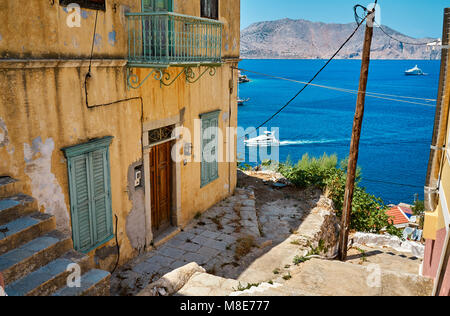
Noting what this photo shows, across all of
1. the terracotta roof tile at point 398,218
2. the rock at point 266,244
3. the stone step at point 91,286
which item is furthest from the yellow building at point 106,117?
the terracotta roof tile at point 398,218

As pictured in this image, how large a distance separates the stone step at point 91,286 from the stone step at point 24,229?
0.87 m

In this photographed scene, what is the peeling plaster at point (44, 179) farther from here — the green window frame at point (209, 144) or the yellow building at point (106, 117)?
the green window frame at point (209, 144)

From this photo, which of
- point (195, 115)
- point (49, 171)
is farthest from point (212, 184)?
point (49, 171)

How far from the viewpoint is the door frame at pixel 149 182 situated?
8.48 metres

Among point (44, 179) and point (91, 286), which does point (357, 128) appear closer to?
point (44, 179)

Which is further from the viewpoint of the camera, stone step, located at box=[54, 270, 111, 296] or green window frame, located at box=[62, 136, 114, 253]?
green window frame, located at box=[62, 136, 114, 253]

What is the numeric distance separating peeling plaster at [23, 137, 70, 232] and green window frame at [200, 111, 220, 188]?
16.2 feet

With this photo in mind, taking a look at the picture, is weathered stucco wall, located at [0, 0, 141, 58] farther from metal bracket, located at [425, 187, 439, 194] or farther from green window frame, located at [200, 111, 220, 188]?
metal bracket, located at [425, 187, 439, 194]

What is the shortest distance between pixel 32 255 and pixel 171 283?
204 cm

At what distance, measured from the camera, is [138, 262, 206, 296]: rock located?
5.75m

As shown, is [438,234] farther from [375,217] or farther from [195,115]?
[375,217]

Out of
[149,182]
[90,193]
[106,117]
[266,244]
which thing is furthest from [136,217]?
[266,244]

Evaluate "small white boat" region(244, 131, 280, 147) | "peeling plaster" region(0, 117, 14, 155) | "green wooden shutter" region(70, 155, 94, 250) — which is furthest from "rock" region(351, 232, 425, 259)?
"small white boat" region(244, 131, 280, 147)

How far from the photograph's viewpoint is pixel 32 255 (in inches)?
194
